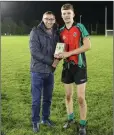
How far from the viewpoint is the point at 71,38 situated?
4059mm

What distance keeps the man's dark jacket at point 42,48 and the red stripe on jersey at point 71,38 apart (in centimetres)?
12

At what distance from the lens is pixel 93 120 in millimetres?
4820

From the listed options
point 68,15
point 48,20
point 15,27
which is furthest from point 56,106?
point 15,27

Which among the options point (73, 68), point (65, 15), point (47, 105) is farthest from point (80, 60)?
point (47, 105)

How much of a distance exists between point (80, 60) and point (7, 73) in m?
5.41

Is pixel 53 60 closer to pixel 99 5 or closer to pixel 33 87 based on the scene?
pixel 33 87

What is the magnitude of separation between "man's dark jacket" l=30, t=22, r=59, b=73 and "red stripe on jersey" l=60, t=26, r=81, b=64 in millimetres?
119

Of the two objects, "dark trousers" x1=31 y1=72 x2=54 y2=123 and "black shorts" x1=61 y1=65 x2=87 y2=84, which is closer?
"black shorts" x1=61 y1=65 x2=87 y2=84

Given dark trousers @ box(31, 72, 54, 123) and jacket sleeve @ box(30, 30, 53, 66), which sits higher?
jacket sleeve @ box(30, 30, 53, 66)

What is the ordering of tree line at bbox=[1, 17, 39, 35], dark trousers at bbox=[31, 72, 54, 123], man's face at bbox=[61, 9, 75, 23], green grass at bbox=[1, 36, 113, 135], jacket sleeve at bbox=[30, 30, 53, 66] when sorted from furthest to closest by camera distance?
1. tree line at bbox=[1, 17, 39, 35]
2. green grass at bbox=[1, 36, 113, 135]
3. dark trousers at bbox=[31, 72, 54, 123]
4. jacket sleeve at bbox=[30, 30, 53, 66]
5. man's face at bbox=[61, 9, 75, 23]

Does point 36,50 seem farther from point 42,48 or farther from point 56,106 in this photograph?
point 56,106

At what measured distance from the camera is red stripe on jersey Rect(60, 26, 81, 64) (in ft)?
13.3

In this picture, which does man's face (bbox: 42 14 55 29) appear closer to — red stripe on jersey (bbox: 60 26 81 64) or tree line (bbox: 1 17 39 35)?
red stripe on jersey (bbox: 60 26 81 64)

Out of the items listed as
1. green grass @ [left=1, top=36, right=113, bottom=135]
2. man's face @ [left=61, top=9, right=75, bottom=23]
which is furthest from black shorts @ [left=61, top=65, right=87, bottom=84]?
green grass @ [left=1, top=36, right=113, bottom=135]
